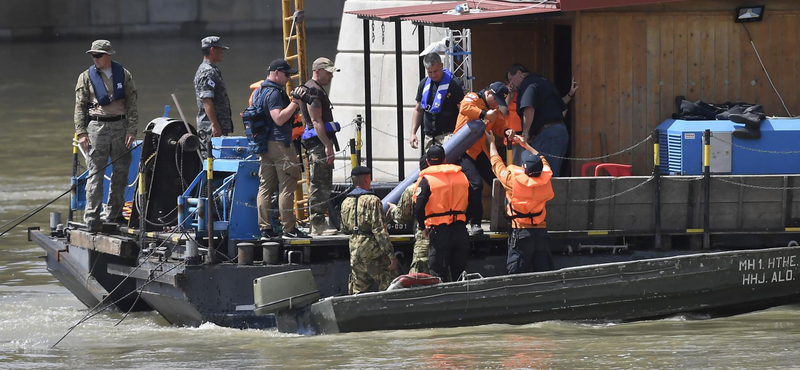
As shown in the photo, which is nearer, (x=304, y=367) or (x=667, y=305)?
(x=304, y=367)

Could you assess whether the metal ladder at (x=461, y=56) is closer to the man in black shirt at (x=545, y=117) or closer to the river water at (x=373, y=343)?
the man in black shirt at (x=545, y=117)

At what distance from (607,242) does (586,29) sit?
2114 millimetres

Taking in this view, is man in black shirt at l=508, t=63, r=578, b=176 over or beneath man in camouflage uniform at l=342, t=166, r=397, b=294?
over

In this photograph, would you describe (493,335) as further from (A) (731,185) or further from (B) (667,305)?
(A) (731,185)

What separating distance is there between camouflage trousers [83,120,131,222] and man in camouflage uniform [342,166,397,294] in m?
2.65

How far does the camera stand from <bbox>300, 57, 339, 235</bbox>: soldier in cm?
1236

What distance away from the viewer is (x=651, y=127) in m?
13.0

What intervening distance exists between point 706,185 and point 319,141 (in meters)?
3.66

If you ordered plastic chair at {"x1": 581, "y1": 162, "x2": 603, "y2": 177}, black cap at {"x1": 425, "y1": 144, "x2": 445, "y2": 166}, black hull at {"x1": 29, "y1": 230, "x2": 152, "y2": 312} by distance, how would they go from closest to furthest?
black cap at {"x1": 425, "y1": 144, "x2": 445, "y2": 166}
plastic chair at {"x1": 581, "y1": 162, "x2": 603, "y2": 177}
black hull at {"x1": 29, "y1": 230, "x2": 152, "y2": 312}

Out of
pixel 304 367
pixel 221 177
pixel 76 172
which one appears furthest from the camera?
pixel 76 172

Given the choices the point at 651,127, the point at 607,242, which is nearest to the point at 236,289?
the point at 607,242

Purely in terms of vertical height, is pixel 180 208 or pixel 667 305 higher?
pixel 180 208

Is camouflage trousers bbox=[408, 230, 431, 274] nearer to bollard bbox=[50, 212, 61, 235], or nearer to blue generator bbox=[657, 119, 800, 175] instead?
blue generator bbox=[657, 119, 800, 175]

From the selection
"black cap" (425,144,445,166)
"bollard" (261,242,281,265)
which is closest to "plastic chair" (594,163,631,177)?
"black cap" (425,144,445,166)
